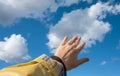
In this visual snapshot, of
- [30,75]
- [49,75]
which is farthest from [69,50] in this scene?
[30,75]

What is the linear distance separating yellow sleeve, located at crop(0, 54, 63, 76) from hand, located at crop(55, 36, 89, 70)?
0.42 m

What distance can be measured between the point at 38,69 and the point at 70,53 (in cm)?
89

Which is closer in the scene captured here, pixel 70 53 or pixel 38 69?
pixel 38 69

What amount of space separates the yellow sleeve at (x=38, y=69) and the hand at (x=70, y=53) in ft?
1.39

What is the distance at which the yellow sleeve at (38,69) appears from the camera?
1963 millimetres

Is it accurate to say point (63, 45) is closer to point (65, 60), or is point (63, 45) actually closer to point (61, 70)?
point (65, 60)

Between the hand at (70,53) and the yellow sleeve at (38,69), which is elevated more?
the hand at (70,53)

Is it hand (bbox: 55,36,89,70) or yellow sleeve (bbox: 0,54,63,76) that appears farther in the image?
hand (bbox: 55,36,89,70)

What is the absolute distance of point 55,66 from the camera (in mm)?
2352

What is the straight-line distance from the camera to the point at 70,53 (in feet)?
9.73

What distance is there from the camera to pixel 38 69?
2135 millimetres

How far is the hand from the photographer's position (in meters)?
2.91

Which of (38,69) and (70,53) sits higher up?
(70,53)

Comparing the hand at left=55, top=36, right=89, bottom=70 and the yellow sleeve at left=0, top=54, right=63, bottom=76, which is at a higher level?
the hand at left=55, top=36, right=89, bottom=70
